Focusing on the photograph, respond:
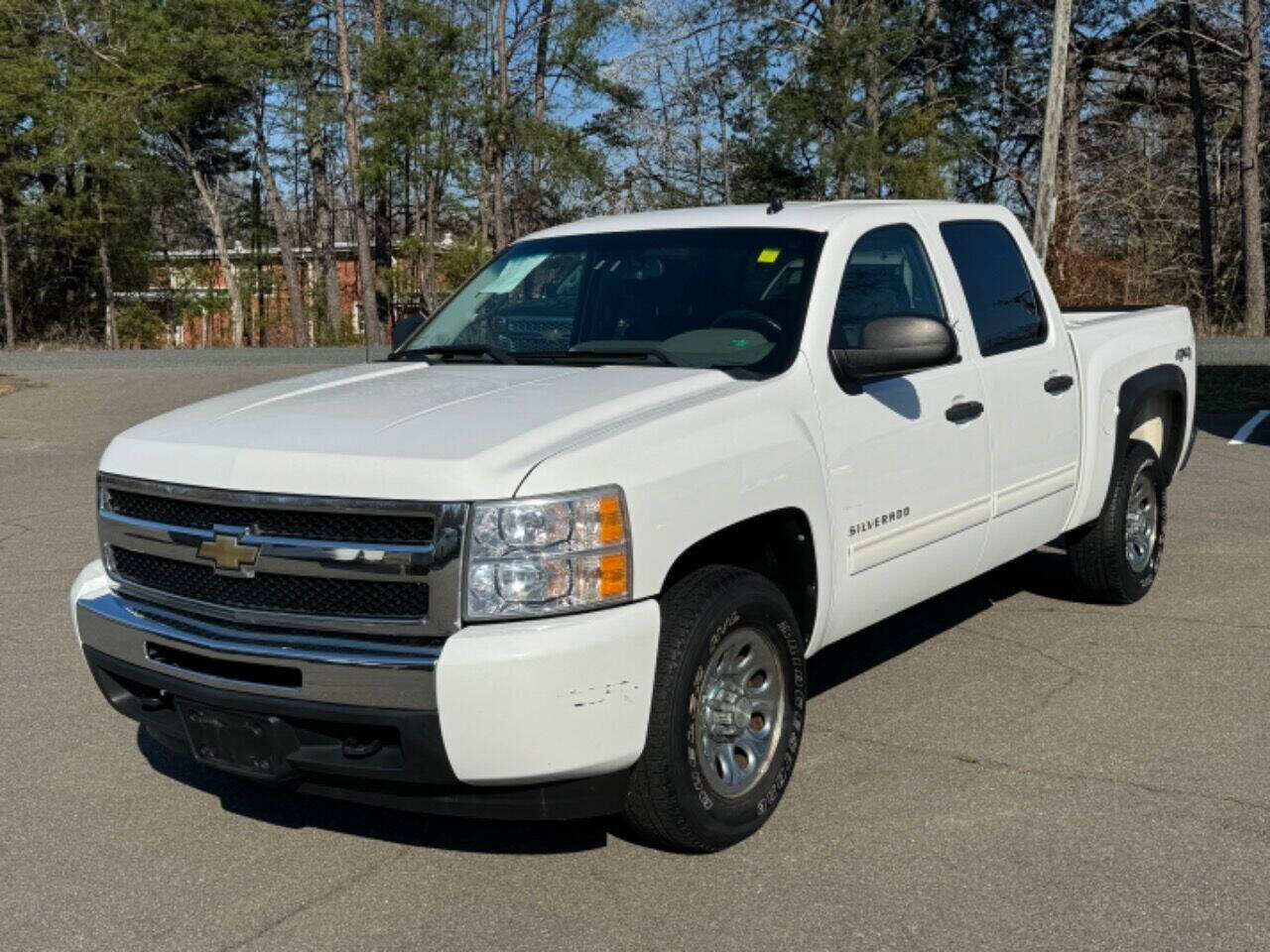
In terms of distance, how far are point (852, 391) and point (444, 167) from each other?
35977mm

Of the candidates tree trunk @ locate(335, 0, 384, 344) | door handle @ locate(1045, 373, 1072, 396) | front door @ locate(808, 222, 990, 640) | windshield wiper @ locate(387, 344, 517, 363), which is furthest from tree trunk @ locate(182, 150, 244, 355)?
front door @ locate(808, 222, 990, 640)

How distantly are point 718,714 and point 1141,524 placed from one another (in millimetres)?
3738

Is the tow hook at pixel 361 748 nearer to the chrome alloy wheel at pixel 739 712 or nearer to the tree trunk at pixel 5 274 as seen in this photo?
the chrome alloy wheel at pixel 739 712

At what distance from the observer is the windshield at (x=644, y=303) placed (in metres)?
4.73

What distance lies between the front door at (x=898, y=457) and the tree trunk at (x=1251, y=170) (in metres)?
31.8

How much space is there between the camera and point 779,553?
4504 mm


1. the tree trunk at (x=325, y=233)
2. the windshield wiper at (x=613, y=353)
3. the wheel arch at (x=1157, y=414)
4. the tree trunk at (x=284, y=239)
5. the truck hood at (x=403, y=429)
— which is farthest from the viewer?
the tree trunk at (x=284, y=239)

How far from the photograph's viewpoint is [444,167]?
39.2 meters

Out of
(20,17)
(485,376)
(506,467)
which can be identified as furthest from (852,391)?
(20,17)

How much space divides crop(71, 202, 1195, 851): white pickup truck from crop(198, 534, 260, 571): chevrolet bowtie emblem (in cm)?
2

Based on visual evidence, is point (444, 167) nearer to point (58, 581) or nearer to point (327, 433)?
point (58, 581)

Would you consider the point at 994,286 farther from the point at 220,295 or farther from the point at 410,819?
the point at 220,295

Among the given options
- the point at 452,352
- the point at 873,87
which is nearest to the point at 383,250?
the point at 873,87

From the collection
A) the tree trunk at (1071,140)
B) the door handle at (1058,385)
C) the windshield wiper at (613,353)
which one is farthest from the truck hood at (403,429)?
the tree trunk at (1071,140)
